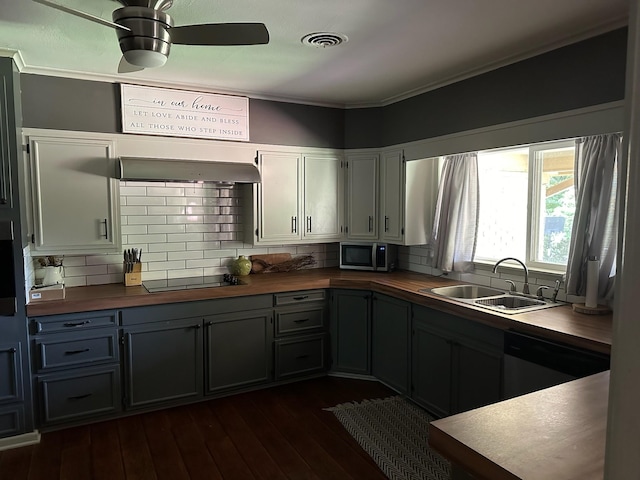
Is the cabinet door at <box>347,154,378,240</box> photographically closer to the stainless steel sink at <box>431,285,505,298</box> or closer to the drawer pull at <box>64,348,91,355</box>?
the stainless steel sink at <box>431,285,505,298</box>

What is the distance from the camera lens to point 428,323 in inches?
129

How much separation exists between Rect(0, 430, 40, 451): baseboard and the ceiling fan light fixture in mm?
2448

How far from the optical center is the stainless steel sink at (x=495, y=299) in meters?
2.87

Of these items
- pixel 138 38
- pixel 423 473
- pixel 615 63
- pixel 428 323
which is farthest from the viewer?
pixel 428 323

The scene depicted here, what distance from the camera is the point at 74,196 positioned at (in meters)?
3.29

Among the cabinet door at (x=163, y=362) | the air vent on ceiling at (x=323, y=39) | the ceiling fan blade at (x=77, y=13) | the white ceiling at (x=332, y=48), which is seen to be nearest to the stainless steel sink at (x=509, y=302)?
the white ceiling at (x=332, y=48)

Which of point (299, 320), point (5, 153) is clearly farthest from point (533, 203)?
point (5, 153)

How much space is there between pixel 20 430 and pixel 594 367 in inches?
133

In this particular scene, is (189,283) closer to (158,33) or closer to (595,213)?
(158,33)

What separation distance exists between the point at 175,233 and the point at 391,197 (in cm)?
190

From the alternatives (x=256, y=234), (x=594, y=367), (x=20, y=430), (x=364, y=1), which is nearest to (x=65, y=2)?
(x=364, y=1)

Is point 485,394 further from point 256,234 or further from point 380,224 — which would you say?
point 256,234

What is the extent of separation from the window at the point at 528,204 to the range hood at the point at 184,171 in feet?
6.24

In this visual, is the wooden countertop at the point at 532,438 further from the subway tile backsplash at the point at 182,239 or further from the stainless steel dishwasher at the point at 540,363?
the subway tile backsplash at the point at 182,239
